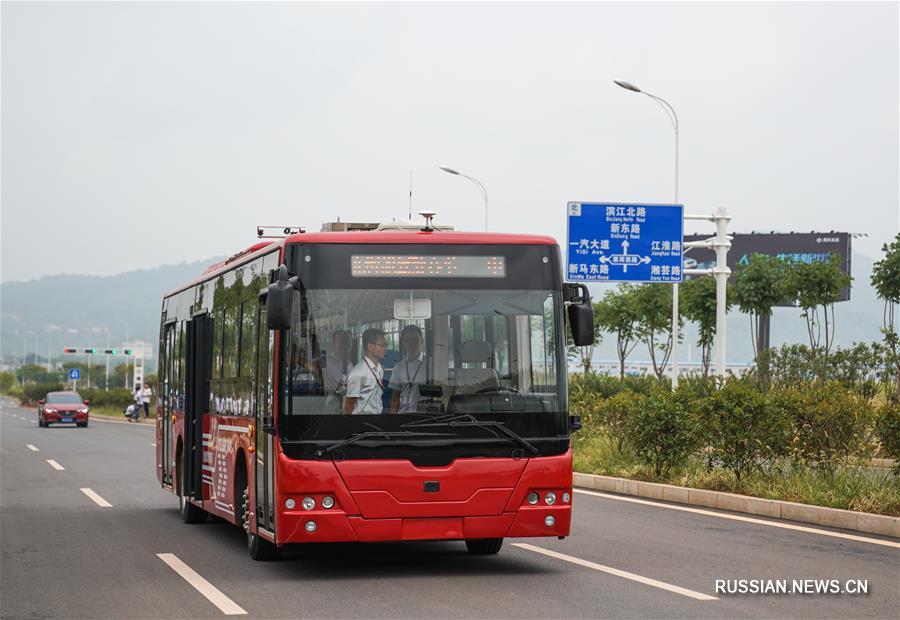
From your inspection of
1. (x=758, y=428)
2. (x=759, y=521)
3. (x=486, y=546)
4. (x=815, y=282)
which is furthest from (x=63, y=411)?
(x=486, y=546)

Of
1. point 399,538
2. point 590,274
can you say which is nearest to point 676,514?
point 399,538

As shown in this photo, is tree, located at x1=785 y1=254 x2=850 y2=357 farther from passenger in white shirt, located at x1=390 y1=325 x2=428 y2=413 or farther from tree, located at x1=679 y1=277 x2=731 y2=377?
passenger in white shirt, located at x1=390 y1=325 x2=428 y2=413

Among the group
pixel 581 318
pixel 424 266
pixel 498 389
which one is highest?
pixel 424 266

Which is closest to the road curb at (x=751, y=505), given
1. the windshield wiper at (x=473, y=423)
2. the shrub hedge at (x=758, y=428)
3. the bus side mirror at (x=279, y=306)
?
the shrub hedge at (x=758, y=428)

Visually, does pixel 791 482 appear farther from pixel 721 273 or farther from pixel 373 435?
pixel 721 273

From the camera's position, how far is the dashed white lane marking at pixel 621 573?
32.8 ft

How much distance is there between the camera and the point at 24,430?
50938 mm

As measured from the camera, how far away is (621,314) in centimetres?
5222

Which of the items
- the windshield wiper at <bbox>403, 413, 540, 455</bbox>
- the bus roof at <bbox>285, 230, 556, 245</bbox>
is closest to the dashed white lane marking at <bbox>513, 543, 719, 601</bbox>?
the windshield wiper at <bbox>403, 413, 540, 455</bbox>

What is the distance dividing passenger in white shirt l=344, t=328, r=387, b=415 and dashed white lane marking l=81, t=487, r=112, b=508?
8.44m

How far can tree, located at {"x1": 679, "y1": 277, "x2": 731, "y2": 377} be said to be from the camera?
4681cm

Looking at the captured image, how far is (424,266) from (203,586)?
10.1 feet

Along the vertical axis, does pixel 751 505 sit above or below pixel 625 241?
below

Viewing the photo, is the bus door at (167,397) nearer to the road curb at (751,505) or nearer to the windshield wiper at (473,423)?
the road curb at (751,505)
